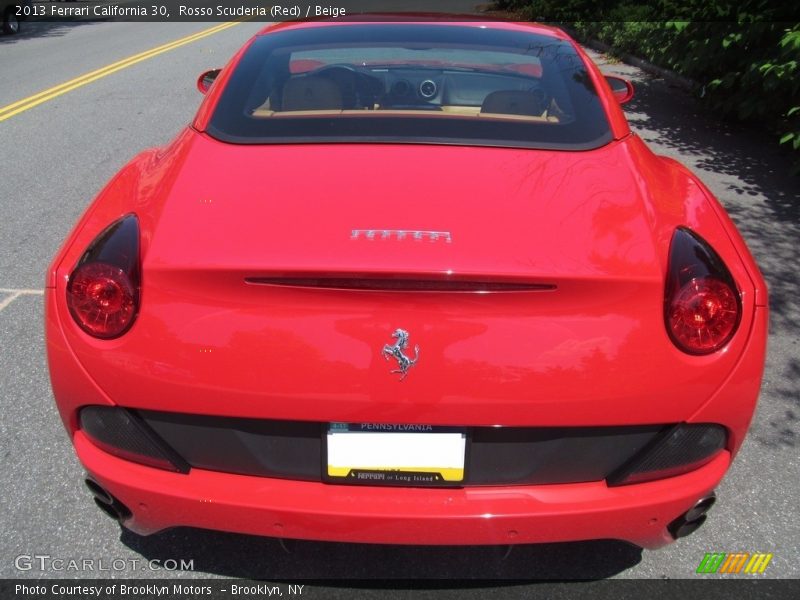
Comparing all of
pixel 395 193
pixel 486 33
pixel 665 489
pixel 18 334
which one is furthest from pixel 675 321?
pixel 18 334

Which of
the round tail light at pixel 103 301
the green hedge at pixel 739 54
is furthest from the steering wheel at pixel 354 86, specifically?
the green hedge at pixel 739 54

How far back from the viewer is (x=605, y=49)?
14.4m

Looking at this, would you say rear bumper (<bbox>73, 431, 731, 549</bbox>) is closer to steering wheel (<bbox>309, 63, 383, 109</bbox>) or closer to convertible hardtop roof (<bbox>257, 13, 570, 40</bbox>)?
steering wheel (<bbox>309, 63, 383, 109</bbox>)

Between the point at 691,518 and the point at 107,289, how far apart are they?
1.67 metres

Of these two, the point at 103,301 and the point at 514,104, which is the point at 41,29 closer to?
the point at 514,104

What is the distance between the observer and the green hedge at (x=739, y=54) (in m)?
6.32

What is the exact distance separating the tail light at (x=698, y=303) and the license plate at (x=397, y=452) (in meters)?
0.60

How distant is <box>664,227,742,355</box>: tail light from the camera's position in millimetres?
1831

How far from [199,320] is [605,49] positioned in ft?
46.6

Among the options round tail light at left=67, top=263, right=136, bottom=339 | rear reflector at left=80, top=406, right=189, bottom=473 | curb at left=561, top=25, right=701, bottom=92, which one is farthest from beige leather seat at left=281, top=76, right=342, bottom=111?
curb at left=561, top=25, right=701, bottom=92

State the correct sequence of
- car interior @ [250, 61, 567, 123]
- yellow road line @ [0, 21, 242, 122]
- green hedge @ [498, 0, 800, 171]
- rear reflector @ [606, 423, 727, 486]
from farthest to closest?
1. yellow road line @ [0, 21, 242, 122]
2. green hedge @ [498, 0, 800, 171]
3. car interior @ [250, 61, 567, 123]
4. rear reflector @ [606, 423, 727, 486]

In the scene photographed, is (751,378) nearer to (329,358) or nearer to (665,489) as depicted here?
(665,489)

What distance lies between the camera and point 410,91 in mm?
3133

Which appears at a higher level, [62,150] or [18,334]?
[18,334]
